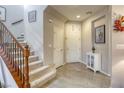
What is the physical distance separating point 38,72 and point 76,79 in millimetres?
810

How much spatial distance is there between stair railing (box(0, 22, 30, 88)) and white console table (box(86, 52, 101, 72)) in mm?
1853

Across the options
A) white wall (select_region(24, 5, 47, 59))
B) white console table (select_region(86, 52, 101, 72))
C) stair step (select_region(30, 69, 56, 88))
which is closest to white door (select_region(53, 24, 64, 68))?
stair step (select_region(30, 69, 56, 88))

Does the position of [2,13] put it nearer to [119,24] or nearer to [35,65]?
[35,65]

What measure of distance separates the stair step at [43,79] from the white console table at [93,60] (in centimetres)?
110

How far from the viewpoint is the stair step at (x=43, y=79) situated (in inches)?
89.4

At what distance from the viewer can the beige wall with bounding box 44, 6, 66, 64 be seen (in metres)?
2.95

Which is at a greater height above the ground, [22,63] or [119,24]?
[119,24]

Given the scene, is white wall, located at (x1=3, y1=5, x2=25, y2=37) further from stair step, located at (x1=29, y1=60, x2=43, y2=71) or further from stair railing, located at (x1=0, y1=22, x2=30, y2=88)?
stair step, located at (x1=29, y1=60, x2=43, y2=71)

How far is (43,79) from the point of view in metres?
2.53

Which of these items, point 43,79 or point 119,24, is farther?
point 43,79

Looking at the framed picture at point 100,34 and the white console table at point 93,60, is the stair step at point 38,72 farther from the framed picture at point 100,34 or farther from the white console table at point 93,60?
the framed picture at point 100,34

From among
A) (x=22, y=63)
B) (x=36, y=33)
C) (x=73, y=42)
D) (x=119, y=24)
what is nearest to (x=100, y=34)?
(x=73, y=42)

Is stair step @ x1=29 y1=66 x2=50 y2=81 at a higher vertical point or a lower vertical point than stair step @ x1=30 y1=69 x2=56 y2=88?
higher

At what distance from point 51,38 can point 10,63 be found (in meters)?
1.18
